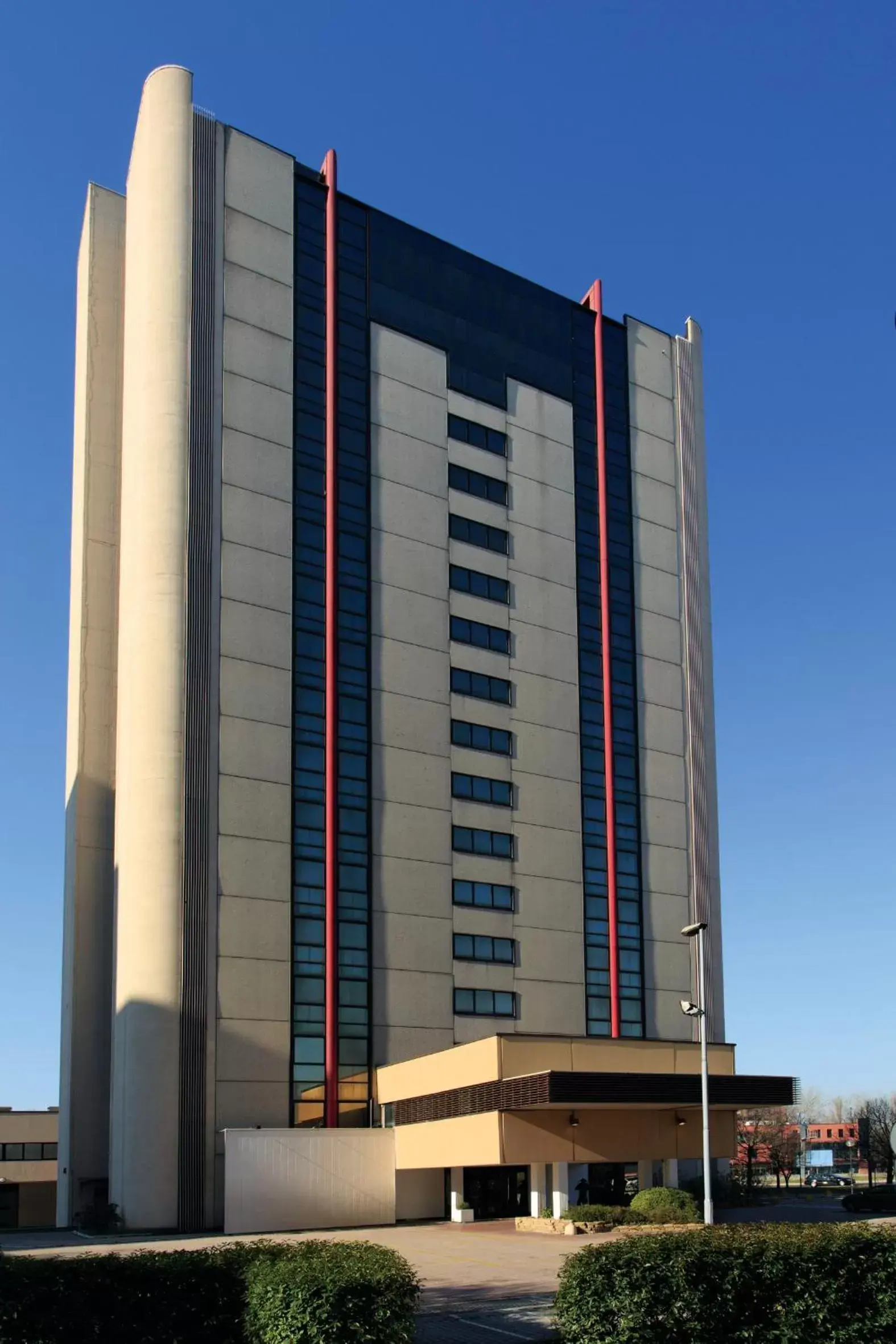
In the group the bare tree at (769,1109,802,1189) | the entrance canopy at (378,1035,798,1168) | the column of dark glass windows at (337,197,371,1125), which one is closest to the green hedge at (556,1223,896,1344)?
the entrance canopy at (378,1035,798,1168)

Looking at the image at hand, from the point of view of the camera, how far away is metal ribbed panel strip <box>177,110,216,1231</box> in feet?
160

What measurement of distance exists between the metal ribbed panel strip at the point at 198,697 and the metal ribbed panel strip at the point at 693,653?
87.9ft

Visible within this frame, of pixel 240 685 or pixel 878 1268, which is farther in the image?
pixel 240 685

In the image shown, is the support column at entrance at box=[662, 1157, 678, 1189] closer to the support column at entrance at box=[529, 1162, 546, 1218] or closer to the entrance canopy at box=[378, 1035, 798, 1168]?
the entrance canopy at box=[378, 1035, 798, 1168]

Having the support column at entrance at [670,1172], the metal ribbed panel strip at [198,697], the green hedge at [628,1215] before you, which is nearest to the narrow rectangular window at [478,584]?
the metal ribbed panel strip at [198,697]

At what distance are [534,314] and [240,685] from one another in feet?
91.8

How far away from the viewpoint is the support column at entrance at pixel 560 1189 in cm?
4384

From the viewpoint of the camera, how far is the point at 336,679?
56406 mm

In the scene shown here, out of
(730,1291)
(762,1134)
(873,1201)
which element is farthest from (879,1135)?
(730,1291)

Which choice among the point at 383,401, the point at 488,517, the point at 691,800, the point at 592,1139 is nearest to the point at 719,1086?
the point at 592,1139

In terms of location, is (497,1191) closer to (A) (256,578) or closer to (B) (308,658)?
(B) (308,658)

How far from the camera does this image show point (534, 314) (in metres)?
69.1

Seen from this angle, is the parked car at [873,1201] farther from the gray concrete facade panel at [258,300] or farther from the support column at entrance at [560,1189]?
the gray concrete facade panel at [258,300]

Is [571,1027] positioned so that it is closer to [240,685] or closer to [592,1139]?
[592,1139]
